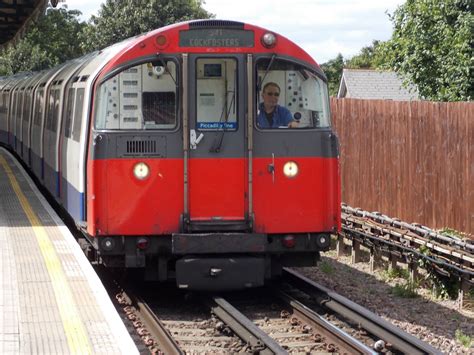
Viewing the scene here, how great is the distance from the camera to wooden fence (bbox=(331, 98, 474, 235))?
13.0 meters

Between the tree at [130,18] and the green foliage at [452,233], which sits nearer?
the green foliage at [452,233]

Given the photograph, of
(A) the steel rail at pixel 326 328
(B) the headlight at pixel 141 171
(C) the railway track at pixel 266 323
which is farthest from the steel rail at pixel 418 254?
(B) the headlight at pixel 141 171

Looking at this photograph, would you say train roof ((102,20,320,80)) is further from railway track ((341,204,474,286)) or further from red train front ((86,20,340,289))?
railway track ((341,204,474,286))

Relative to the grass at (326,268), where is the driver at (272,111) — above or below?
above

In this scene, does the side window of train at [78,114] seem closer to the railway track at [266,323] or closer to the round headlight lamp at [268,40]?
the railway track at [266,323]

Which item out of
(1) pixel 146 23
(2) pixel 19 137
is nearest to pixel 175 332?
(2) pixel 19 137

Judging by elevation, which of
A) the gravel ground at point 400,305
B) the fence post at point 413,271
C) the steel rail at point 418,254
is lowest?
the gravel ground at point 400,305

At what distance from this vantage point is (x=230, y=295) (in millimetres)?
11000

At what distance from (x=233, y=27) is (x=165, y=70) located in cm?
84

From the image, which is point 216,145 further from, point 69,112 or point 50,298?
point 69,112

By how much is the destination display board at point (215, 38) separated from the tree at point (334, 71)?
57931mm

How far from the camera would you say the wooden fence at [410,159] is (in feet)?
42.8

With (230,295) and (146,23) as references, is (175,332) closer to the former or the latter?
(230,295)

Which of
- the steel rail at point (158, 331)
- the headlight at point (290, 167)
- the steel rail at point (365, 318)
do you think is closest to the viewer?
the steel rail at point (365, 318)
